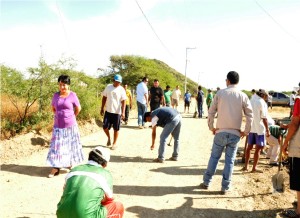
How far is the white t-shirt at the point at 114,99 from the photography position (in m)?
8.56

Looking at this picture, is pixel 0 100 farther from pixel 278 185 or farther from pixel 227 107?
pixel 278 185

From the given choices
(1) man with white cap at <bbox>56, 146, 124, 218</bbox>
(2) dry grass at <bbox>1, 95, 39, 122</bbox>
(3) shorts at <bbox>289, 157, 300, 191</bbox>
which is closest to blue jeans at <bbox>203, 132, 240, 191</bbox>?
(3) shorts at <bbox>289, 157, 300, 191</bbox>

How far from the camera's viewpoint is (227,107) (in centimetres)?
546

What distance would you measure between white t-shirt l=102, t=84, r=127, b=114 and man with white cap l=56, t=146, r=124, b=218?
5.21 meters

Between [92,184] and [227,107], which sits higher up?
[227,107]

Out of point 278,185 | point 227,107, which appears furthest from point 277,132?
point 227,107

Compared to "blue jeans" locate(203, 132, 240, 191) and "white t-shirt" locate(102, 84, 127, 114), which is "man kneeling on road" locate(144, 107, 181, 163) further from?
"blue jeans" locate(203, 132, 240, 191)

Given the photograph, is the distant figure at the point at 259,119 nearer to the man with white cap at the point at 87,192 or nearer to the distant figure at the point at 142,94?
the man with white cap at the point at 87,192

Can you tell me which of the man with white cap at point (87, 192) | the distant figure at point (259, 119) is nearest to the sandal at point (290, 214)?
the distant figure at point (259, 119)

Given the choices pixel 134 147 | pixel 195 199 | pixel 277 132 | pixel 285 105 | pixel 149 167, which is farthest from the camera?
pixel 285 105

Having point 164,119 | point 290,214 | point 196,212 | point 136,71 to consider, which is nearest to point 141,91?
point 164,119

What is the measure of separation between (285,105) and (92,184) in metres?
37.7

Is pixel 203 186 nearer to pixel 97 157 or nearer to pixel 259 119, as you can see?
pixel 259 119

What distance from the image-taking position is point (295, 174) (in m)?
4.58
